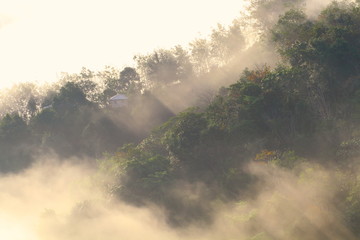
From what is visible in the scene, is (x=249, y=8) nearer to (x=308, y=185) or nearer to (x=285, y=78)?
(x=285, y=78)

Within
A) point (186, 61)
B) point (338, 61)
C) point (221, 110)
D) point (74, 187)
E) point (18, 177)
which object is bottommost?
point (74, 187)

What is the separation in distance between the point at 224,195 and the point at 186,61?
55010mm

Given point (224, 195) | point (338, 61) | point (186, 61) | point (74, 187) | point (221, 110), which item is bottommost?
point (224, 195)

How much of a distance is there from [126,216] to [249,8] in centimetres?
5191

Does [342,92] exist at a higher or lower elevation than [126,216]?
higher

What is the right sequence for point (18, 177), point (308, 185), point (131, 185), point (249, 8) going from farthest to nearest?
point (249, 8), point (18, 177), point (131, 185), point (308, 185)

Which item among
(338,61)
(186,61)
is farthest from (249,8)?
(338,61)

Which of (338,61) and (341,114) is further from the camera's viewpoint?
(338,61)

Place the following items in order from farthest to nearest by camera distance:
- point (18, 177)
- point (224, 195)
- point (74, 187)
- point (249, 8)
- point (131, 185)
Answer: point (249, 8)
point (18, 177)
point (74, 187)
point (131, 185)
point (224, 195)

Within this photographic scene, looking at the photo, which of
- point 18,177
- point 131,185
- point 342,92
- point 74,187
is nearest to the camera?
point 131,185

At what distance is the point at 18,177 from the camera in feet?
236

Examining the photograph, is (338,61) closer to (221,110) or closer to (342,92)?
(342,92)

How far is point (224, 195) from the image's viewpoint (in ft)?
123

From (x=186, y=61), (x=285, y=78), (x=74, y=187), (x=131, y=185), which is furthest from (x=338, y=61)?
(x=186, y=61)
